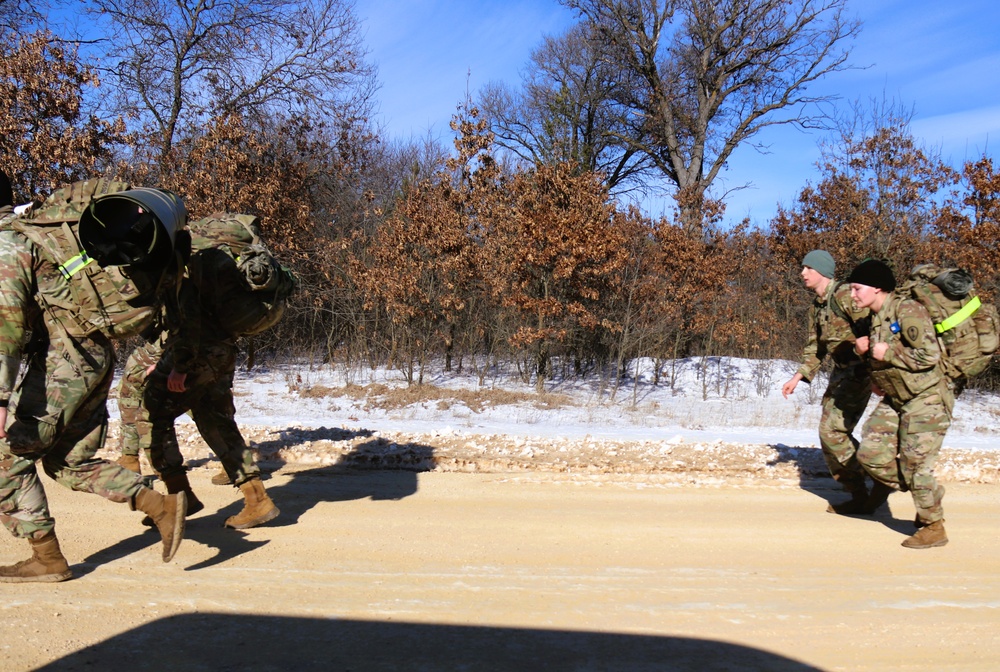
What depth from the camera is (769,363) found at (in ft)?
65.0

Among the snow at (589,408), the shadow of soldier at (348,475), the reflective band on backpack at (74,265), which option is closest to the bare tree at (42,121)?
the snow at (589,408)

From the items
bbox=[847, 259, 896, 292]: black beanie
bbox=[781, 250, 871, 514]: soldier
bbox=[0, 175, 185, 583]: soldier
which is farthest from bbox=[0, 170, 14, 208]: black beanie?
bbox=[781, 250, 871, 514]: soldier

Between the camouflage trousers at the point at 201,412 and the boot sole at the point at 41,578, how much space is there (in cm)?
123

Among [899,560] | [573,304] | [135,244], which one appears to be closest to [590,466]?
[899,560]

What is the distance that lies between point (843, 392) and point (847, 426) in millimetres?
289

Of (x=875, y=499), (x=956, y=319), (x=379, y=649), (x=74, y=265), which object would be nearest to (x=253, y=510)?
(x=74, y=265)

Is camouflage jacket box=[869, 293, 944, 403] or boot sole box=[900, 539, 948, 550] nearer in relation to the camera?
boot sole box=[900, 539, 948, 550]

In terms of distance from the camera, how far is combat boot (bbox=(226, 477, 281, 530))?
220 inches

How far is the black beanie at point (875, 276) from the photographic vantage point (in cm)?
583

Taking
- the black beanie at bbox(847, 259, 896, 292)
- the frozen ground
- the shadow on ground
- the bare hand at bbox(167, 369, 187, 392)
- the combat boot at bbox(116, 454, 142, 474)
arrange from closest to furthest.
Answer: the shadow on ground < the bare hand at bbox(167, 369, 187, 392) < the black beanie at bbox(847, 259, 896, 292) < the combat boot at bbox(116, 454, 142, 474) < the frozen ground

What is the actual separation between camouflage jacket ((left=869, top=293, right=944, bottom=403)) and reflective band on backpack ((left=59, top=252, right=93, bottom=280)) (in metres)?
5.19

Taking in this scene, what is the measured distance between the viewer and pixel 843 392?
669cm

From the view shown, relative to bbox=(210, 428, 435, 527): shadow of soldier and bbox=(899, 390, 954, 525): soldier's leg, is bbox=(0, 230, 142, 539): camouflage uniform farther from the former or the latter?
bbox=(899, 390, 954, 525): soldier's leg

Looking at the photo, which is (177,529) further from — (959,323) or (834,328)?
(959,323)
